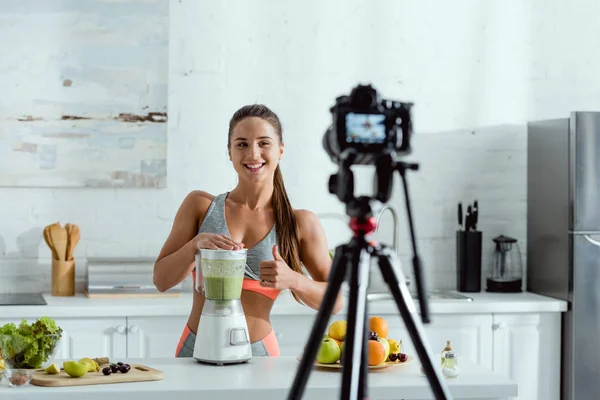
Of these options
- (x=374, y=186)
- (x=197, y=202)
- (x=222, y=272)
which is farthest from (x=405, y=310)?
(x=197, y=202)

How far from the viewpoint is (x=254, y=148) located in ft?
8.46

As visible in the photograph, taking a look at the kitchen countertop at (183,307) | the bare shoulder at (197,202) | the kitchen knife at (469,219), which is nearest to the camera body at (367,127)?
the bare shoulder at (197,202)

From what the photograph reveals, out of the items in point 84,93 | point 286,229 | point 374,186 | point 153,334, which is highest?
point 84,93

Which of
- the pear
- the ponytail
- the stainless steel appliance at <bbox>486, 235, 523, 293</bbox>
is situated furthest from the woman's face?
the stainless steel appliance at <bbox>486, 235, 523, 293</bbox>

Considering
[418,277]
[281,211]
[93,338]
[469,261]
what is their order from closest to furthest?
[418,277]
[281,211]
[93,338]
[469,261]

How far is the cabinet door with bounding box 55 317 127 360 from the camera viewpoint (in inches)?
139

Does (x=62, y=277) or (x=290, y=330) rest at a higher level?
(x=62, y=277)

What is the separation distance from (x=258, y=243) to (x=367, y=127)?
1.31 m

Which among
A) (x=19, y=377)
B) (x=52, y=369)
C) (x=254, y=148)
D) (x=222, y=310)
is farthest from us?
(x=254, y=148)

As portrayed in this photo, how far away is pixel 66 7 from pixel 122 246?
1.08 m

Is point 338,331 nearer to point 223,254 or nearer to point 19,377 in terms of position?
point 223,254

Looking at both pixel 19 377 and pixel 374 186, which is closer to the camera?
pixel 374 186

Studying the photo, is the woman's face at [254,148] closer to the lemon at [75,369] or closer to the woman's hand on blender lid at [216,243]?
the woman's hand on blender lid at [216,243]

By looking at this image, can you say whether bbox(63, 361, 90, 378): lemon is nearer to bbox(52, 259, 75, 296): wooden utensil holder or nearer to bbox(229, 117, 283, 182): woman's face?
bbox(229, 117, 283, 182): woman's face
